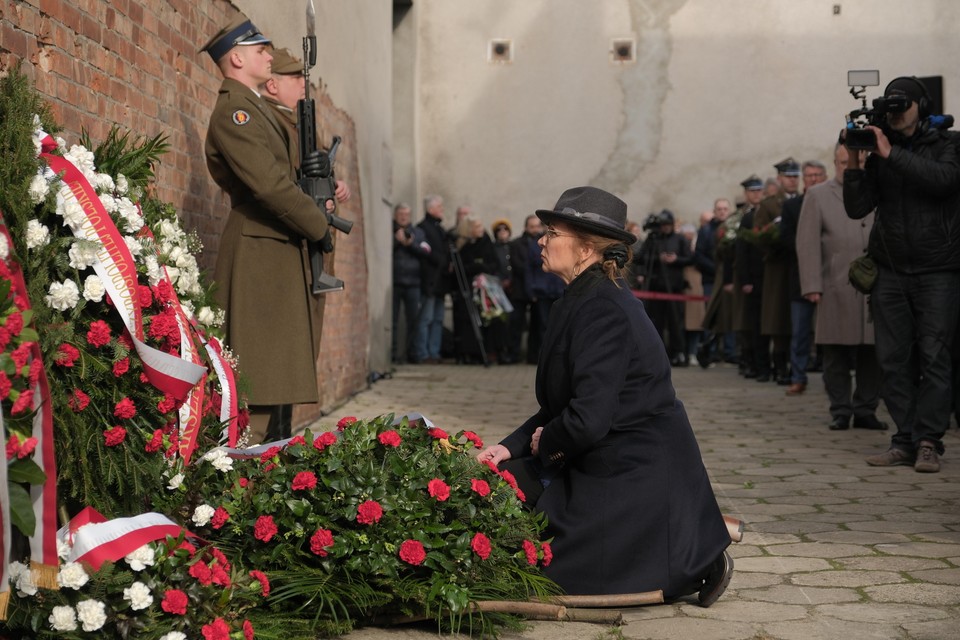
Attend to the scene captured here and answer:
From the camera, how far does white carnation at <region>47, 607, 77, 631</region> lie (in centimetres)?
330

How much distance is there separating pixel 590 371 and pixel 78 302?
167 centimetres

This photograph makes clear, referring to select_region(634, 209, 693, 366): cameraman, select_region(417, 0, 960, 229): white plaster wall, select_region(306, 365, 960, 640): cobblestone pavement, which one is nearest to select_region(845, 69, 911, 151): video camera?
select_region(306, 365, 960, 640): cobblestone pavement

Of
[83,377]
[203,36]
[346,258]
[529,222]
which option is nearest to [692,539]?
[83,377]

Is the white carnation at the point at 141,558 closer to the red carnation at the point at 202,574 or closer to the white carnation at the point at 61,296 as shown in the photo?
the red carnation at the point at 202,574

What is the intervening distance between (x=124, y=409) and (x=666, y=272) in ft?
49.5

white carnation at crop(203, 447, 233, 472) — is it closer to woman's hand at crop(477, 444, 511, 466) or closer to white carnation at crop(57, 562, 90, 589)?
white carnation at crop(57, 562, 90, 589)

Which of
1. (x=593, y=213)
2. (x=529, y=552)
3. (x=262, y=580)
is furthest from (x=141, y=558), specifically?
(x=593, y=213)

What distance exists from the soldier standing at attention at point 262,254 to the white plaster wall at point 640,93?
15.4m

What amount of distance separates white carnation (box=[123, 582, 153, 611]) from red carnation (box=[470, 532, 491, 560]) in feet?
3.40

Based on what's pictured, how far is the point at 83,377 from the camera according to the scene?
3.63 metres

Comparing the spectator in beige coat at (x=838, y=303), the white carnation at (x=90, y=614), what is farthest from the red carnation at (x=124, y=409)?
the spectator in beige coat at (x=838, y=303)

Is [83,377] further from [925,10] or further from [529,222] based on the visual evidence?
[925,10]

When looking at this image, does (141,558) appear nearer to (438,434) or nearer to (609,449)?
(438,434)

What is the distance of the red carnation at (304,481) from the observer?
3.99 metres
